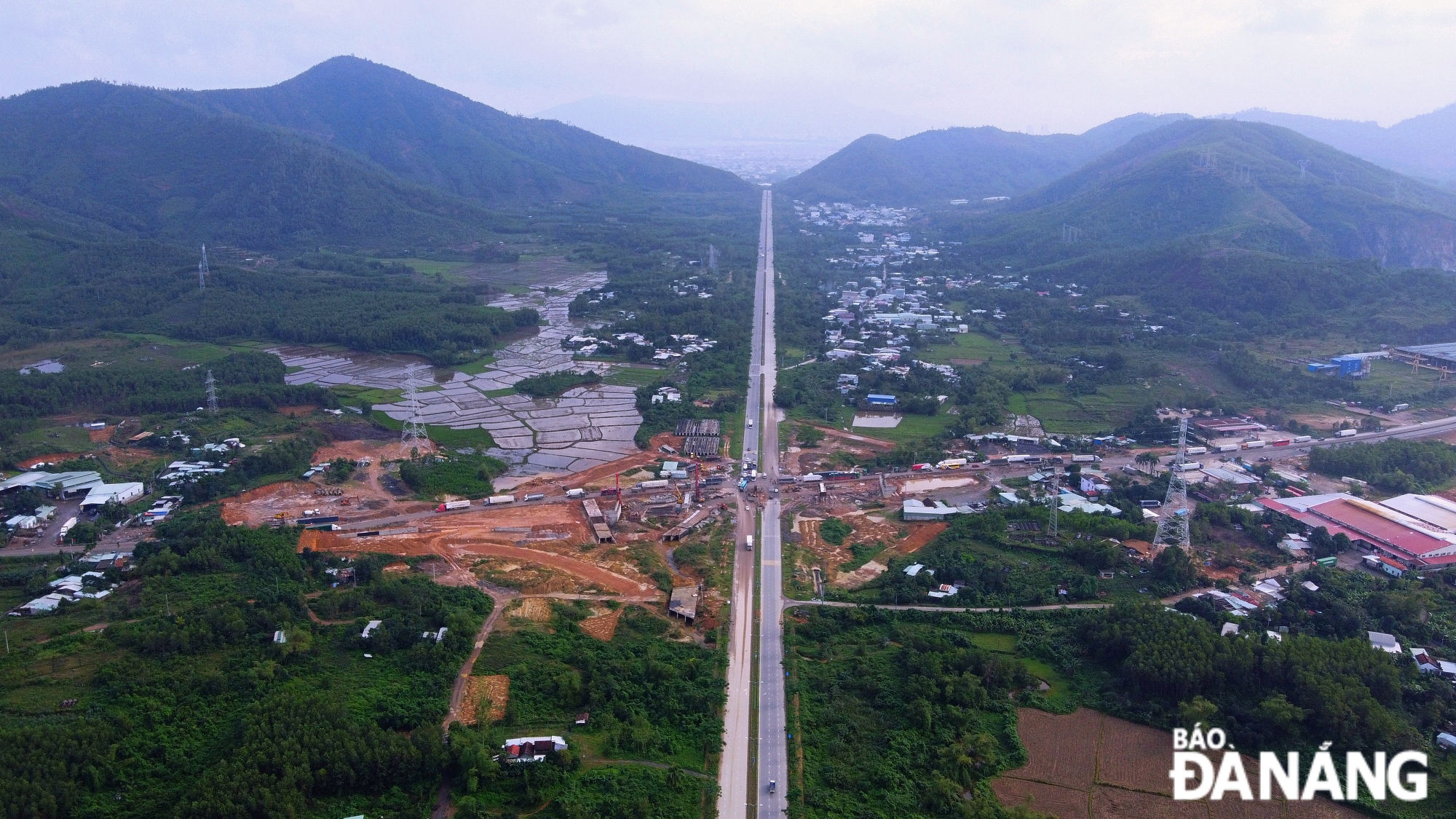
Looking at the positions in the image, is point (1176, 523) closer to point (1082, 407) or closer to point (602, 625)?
point (1082, 407)

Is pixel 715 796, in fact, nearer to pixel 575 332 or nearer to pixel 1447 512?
pixel 1447 512

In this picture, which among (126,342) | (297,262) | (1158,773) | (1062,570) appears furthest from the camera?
(297,262)

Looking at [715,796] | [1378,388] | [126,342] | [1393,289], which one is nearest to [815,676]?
[715,796]

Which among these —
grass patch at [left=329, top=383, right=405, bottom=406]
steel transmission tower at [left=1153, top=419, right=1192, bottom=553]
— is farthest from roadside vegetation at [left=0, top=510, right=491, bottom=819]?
steel transmission tower at [left=1153, top=419, right=1192, bottom=553]

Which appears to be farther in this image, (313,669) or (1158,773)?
(313,669)

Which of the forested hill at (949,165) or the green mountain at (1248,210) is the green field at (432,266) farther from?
the forested hill at (949,165)

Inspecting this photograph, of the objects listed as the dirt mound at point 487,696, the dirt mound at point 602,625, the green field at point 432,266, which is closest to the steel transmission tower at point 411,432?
the dirt mound at point 602,625
